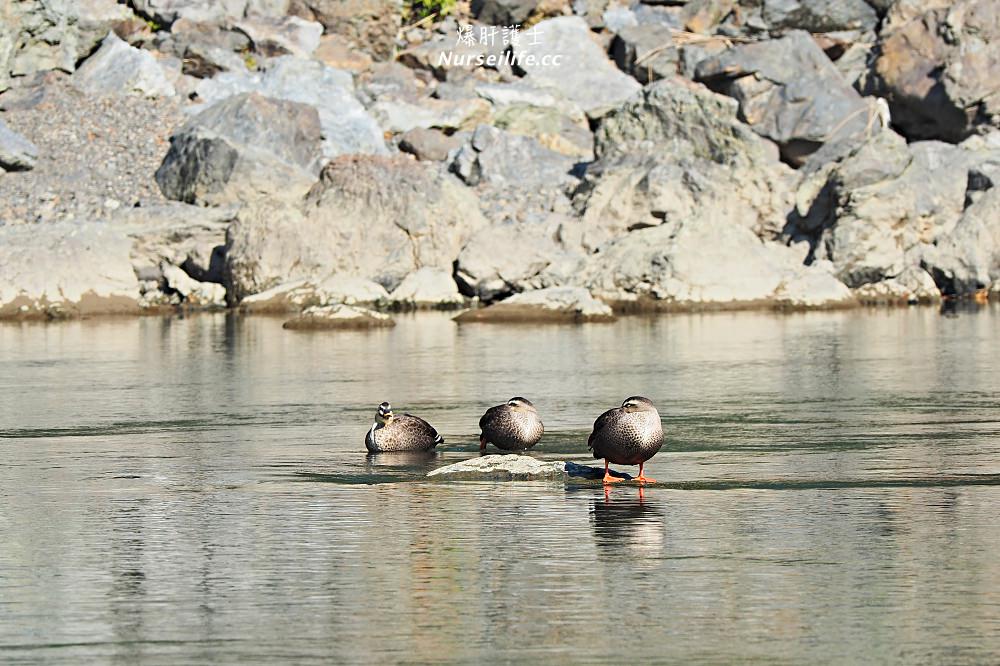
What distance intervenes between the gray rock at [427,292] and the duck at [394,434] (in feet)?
75.0

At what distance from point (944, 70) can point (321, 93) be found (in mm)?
18260

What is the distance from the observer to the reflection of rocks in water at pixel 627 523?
9688 mm

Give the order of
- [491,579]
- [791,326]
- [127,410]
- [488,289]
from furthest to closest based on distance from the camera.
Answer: [488,289] < [791,326] < [127,410] < [491,579]

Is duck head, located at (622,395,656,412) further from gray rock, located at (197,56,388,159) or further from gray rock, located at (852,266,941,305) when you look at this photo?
gray rock, located at (197,56,388,159)

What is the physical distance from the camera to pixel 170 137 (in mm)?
45250

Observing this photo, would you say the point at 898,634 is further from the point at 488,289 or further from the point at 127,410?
the point at 488,289

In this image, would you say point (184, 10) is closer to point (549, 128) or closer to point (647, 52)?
point (549, 128)

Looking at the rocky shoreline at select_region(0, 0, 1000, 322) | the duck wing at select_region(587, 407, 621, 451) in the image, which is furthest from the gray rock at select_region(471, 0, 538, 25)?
the duck wing at select_region(587, 407, 621, 451)

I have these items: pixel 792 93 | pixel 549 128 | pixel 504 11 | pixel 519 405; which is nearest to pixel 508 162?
pixel 549 128

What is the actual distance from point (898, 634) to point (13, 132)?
40062mm

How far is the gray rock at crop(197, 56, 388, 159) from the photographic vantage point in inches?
1838

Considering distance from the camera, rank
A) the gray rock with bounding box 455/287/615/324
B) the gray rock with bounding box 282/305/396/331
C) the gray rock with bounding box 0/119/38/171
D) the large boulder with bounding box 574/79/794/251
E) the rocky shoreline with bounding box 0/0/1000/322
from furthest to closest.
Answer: the gray rock with bounding box 0/119/38/171, the large boulder with bounding box 574/79/794/251, the rocky shoreline with bounding box 0/0/1000/322, the gray rock with bounding box 455/287/615/324, the gray rock with bounding box 282/305/396/331

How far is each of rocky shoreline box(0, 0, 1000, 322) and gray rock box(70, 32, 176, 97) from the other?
0.28 ft

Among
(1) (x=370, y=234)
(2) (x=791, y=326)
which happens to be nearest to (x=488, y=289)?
(1) (x=370, y=234)
